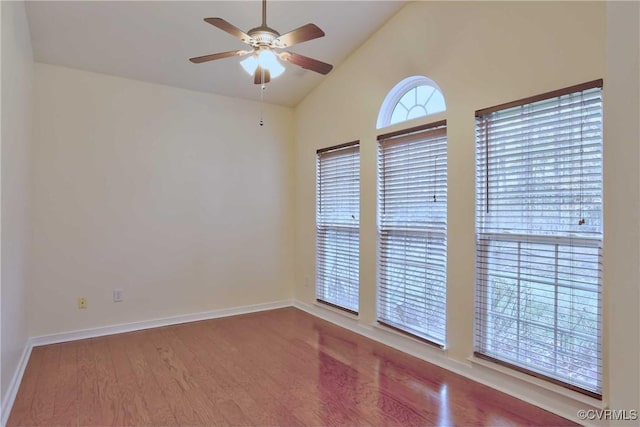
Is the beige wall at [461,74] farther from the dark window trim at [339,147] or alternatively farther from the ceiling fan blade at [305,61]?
the ceiling fan blade at [305,61]

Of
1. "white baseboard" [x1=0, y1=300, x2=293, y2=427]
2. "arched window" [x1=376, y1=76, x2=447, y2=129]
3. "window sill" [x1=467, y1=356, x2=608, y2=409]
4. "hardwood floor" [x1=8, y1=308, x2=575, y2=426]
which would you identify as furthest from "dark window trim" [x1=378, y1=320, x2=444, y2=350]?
"arched window" [x1=376, y1=76, x2=447, y2=129]

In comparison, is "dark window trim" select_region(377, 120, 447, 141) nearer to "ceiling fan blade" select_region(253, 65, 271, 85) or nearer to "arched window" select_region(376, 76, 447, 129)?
"arched window" select_region(376, 76, 447, 129)

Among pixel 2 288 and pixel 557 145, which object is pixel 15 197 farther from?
pixel 557 145

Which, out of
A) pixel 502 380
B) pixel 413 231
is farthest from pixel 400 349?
pixel 413 231

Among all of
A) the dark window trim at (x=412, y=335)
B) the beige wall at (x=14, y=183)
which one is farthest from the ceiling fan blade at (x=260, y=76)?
the dark window trim at (x=412, y=335)

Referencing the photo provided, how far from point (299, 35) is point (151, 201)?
2.57m

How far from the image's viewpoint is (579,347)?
7.39ft

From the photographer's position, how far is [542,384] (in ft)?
7.86

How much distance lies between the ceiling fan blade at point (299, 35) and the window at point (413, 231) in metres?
1.29

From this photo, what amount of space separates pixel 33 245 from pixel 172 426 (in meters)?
2.34

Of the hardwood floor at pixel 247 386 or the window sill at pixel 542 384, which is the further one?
the hardwood floor at pixel 247 386

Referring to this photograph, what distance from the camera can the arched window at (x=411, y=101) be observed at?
3199 millimetres

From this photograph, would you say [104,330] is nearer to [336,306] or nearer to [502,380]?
[336,306]

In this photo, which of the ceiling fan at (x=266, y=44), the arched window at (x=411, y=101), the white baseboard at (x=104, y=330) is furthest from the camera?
the arched window at (x=411, y=101)
